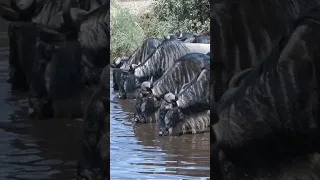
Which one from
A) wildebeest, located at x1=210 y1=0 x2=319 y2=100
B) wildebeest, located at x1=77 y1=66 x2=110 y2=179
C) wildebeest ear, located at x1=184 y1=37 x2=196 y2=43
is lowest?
wildebeest, located at x1=77 y1=66 x2=110 y2=179

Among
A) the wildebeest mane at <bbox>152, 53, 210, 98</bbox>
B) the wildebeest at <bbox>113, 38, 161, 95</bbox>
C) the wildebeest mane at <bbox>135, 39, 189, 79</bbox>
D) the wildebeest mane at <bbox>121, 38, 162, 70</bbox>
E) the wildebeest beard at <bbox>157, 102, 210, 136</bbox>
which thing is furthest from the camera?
the wildebeest mane at <bbox>121, 38, 162, 70</bbox>

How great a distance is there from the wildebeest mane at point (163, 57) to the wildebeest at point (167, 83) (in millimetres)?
527

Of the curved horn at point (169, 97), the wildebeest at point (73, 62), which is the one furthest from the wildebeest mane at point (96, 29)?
the curved horn at point (169, 97)

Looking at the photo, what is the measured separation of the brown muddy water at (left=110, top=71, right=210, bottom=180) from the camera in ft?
24.4

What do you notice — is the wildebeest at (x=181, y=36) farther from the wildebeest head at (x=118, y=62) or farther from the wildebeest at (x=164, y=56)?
the wildebeest head at (x=118, y=62)

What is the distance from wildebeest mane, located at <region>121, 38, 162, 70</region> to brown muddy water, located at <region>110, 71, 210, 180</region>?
218 centimetres

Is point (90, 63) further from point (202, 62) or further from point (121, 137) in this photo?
point (202, 62)

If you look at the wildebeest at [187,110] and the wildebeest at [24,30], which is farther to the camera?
the wildebeest at [187,110]


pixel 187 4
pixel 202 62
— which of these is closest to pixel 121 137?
pixel 202 62

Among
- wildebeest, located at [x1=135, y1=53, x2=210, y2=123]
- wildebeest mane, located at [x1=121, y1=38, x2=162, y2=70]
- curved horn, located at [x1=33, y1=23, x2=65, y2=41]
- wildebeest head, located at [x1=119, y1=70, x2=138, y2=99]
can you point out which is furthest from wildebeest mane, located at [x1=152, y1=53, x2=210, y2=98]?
curved horn, located at [x1=33, y1=23, x2=65, y2=41]

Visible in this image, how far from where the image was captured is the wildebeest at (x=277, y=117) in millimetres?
2705

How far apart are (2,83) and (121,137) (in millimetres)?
6055

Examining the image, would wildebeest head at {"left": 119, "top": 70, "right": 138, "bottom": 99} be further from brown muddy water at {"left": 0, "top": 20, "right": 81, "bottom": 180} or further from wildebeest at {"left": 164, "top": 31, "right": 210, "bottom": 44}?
brown muddy water at {"left": 0, "top": 20, "right": 81, "bottom": 180}

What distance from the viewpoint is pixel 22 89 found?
3.28 meters
